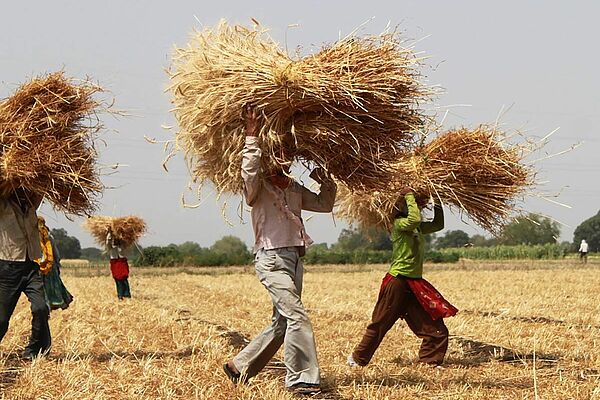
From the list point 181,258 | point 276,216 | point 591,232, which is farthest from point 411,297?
point 591,232

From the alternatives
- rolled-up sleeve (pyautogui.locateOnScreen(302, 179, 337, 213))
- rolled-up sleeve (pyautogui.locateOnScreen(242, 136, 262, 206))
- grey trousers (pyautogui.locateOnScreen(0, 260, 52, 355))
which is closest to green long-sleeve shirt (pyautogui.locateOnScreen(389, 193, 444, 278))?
rolled-up sleeve (pyautogui.locateOnScreen(302, 179, 337, 213))

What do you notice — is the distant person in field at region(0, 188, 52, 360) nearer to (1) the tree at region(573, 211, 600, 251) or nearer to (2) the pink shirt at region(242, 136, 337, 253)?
(2) the pink shirt at region(242, 136, 337, 253)

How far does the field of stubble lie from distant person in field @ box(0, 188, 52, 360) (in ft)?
1.30

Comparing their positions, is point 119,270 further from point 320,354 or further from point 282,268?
point 282,268

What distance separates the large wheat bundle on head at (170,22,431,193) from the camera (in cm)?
580

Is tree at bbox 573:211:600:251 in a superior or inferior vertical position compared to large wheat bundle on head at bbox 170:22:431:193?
superior

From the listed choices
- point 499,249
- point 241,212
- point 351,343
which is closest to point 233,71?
point 241,212

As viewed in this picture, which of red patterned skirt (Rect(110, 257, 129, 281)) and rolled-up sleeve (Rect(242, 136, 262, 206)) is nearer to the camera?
rolled-up sleeve (Rect(242, 136, 262, 206))

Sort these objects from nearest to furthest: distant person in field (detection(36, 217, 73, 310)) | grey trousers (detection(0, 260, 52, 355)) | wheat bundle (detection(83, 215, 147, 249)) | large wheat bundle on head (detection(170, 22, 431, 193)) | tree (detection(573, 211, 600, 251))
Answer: large wheat bundle on head (detection(170, 22, 431, 193)) < grey trousers (detection(0, 260, 52, 355)) < distant person in field (detection(36, 217, 73, 310)) < wheat bundle (detection(83, 215, 147, 249)) < tree (detection(573, 211, 600, 251))

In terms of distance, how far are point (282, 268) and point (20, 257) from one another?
2.83m

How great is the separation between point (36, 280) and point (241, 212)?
2.57 meters

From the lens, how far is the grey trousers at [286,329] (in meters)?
6.10

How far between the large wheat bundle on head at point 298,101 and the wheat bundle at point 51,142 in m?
1.36

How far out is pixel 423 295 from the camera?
7.84 m
